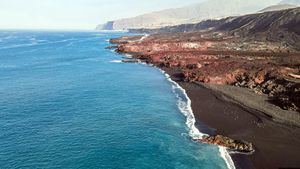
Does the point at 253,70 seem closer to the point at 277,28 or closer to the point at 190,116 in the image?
the point at 190,116

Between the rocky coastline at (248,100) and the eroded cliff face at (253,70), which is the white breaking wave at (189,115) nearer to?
the rocky coastline at (248,100)

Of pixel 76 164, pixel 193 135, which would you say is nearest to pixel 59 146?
pixel 76 164

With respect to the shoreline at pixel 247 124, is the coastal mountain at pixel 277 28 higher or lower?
higher

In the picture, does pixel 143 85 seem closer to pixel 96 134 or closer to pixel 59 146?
pixel 96 134

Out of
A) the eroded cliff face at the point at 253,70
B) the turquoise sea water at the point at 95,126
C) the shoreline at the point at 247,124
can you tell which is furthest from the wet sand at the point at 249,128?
the eroded cliff face at the point at 253,70

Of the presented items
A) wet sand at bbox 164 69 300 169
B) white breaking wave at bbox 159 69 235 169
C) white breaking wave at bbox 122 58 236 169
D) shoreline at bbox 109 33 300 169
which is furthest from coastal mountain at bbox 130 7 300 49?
wet sand at bbox 164 69 300 169

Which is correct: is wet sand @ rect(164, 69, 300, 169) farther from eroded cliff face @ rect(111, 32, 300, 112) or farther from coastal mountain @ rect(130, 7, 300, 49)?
coastal mountain @ rect(130, 7, 300, 49)

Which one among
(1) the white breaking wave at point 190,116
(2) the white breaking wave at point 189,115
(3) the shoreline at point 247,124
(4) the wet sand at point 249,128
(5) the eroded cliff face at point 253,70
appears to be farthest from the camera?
(5) the eroded cliff face at point 253,70
